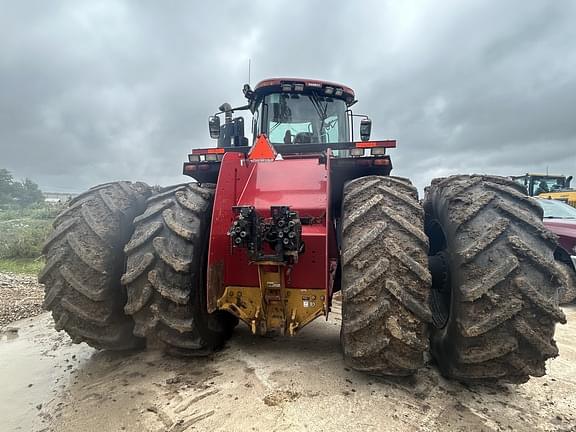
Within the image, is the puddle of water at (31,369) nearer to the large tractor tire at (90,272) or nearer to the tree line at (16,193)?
the large tractor tire at (90,272)

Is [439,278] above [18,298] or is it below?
above

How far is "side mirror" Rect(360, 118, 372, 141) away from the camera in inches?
197

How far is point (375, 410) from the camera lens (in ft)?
8.25

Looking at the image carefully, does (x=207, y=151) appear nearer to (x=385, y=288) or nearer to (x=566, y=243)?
(x=385, y=288)

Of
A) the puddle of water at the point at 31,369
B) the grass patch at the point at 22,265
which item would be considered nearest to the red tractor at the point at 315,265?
the puddle of water at the point at 31,369

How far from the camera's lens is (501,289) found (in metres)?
2.57

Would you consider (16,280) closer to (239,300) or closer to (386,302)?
(239,300)

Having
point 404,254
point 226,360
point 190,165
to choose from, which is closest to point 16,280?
point 190,165

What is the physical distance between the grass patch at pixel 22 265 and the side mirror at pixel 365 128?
684 cm

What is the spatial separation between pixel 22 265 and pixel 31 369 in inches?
258

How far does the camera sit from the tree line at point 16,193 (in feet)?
106

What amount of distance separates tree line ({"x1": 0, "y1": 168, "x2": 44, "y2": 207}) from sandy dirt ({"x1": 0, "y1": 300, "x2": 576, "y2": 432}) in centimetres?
3359

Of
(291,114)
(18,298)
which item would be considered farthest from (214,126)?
(18,298)

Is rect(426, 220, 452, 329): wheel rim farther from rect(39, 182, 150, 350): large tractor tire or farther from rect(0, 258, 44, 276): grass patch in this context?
rect(0, 258, 44, 276): grass patch
